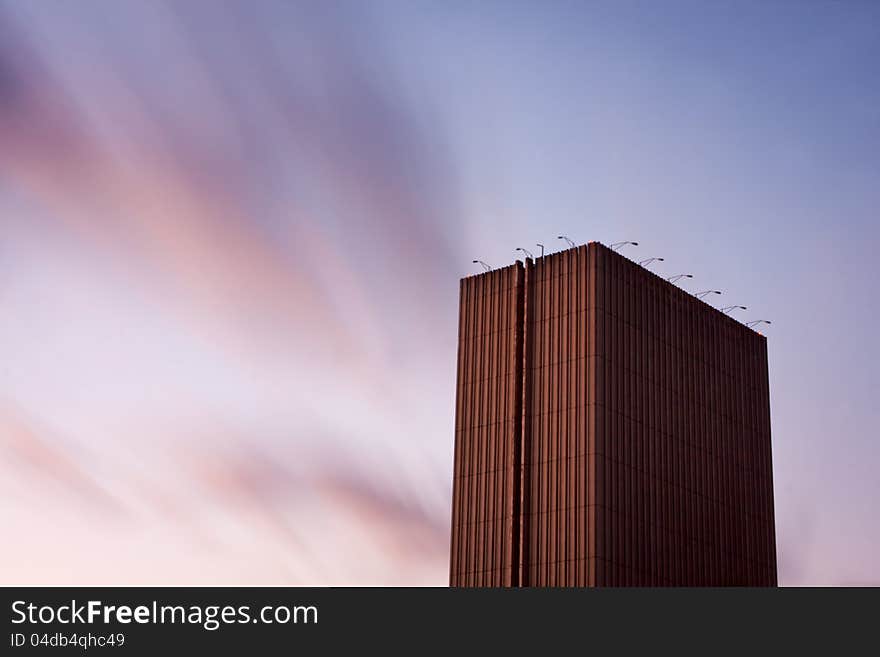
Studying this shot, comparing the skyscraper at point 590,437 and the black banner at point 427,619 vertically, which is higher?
the skyscraper at point 590,437

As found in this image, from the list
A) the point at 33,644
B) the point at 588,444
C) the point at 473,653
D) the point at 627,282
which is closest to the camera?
the point at 33,644

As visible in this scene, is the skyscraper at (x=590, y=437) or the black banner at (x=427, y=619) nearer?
the black banner at (x=427, y=619)

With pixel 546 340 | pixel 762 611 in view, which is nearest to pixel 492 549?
pixel 546 340

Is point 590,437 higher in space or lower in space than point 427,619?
higher

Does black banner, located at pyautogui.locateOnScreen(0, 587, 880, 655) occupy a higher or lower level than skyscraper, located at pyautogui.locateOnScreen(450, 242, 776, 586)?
lower

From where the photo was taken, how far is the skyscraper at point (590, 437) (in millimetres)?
121375

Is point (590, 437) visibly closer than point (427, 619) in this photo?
No

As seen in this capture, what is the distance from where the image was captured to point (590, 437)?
122000mm

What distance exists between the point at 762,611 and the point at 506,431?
53.6 m

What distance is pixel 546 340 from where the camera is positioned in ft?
422

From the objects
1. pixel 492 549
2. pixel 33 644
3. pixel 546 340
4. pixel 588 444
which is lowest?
pixel 33 644

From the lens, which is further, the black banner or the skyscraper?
the skyscraper

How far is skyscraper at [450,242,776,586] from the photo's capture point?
121375 mm

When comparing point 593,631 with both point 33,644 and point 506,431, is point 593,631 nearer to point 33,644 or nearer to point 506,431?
point 33,644
